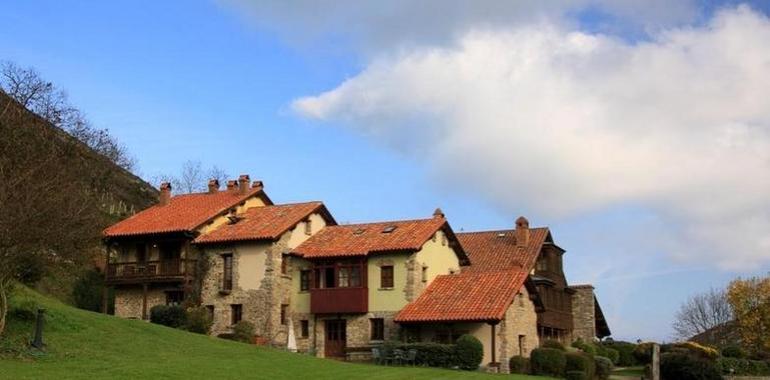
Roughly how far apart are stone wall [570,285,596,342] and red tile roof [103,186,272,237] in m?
24.5

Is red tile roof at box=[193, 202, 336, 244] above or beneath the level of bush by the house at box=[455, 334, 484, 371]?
above

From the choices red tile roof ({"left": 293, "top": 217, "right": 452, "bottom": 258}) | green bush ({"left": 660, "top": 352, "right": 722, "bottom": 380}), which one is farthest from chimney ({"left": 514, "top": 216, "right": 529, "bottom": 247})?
green bush ({"left": 660, "top": 352, "right": 722, "bottom": 380})

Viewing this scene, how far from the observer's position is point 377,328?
132 ft

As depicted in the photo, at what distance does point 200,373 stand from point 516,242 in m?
33.2

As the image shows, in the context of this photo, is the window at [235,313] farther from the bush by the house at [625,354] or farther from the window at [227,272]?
the bush by the house at [625,354]

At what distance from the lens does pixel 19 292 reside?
99.5 ft

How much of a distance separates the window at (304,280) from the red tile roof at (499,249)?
1009cm

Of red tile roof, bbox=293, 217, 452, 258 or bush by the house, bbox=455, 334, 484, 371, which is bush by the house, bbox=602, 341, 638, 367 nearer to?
red tile roof, bbox=293, 217, 452, 258

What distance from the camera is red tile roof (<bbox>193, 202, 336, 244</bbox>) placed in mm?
42594

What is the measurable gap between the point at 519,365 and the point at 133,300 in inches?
871

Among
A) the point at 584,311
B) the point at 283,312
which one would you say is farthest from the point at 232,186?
the point at 584,311

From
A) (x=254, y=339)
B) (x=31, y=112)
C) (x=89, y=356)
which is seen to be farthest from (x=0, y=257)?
(x=31, y=112)

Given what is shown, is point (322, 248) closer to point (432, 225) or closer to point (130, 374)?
point (432, 225)

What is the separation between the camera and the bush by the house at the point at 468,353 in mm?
33812
